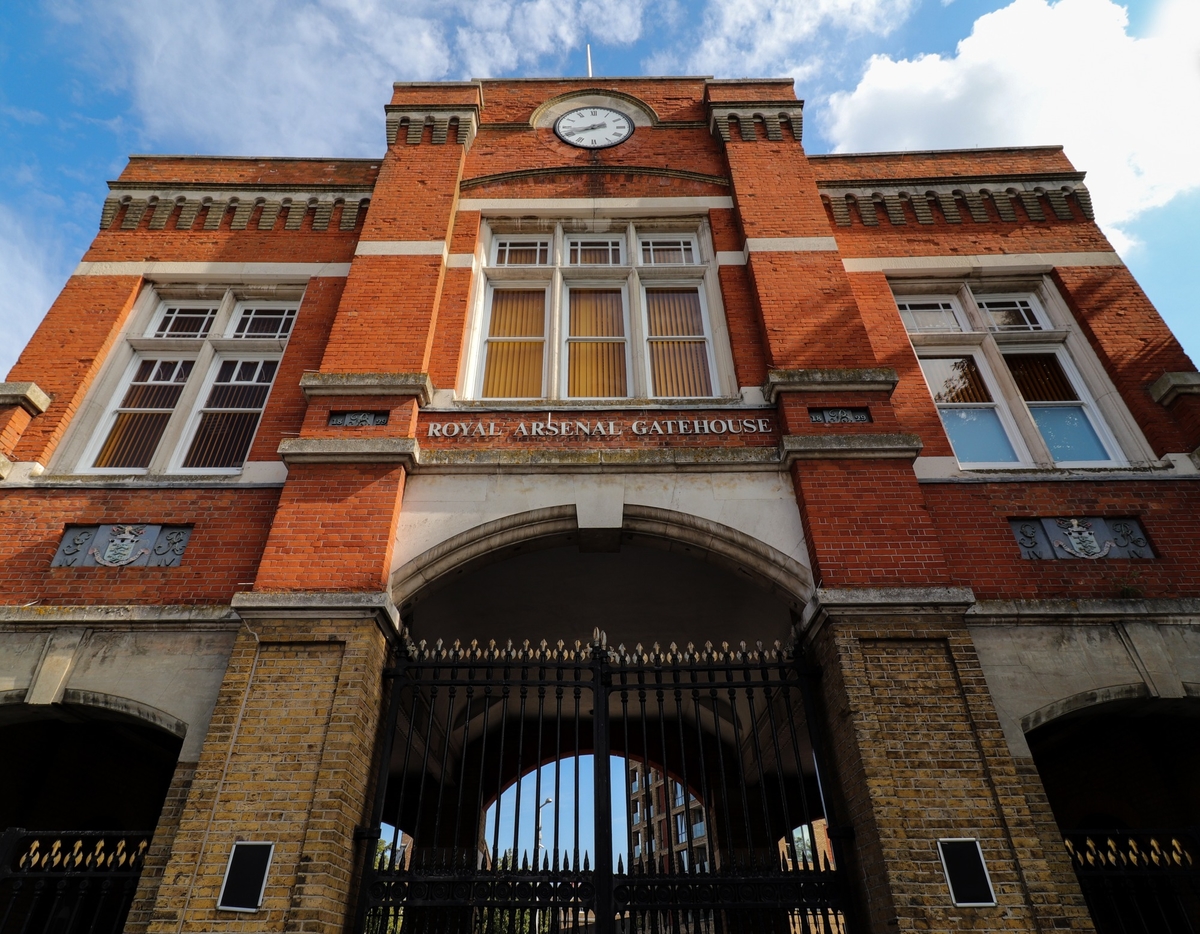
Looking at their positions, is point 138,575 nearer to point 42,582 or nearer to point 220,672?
point 42,582

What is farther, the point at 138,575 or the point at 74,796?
the point at 74,796

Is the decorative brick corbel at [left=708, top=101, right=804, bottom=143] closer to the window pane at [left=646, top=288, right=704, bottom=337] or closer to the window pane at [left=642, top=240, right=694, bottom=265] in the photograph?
the window pane at [left=642, top=240, right=694, bottom=265]

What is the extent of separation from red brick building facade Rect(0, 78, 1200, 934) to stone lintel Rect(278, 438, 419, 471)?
7cm

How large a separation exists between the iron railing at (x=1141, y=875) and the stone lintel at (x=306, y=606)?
5.86 m

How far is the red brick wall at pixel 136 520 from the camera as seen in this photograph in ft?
22.0

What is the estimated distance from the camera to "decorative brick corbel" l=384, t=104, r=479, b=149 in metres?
10.3

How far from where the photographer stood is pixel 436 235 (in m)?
9.05

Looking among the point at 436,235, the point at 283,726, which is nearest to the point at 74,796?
the point at 283,726

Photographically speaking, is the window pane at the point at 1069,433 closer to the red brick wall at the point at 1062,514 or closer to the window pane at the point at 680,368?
the red brick wall at the point at 1062,514

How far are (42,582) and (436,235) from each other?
5576 mm

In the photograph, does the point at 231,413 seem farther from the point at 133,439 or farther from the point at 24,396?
the point at 24,396

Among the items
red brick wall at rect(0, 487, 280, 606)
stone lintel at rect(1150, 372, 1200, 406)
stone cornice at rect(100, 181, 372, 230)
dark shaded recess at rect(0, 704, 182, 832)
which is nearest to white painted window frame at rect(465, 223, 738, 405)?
stone cornice at rect(100, 181, 372, 230)

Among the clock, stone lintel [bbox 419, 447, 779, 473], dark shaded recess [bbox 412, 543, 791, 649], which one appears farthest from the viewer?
the clock

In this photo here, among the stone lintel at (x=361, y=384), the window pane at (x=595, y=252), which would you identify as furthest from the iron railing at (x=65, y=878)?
the window pane at (x=595, y=252)
